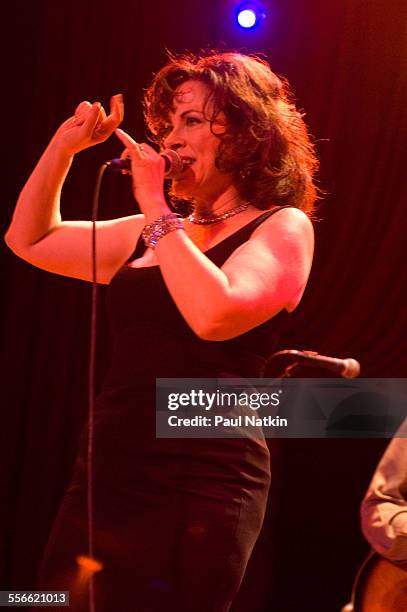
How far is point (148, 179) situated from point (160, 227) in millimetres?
82

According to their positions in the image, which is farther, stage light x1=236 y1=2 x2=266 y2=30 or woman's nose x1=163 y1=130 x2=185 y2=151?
stage light x1=236 y1=2 x2=266 y2=30

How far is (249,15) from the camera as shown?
253 cm

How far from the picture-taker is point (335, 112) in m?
2.56

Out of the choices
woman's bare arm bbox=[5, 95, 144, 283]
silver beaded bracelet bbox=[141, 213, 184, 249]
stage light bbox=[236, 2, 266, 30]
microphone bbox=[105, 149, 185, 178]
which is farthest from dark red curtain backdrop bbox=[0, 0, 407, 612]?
silver beaded bracelet bbox=[141, 213, 184, 249]

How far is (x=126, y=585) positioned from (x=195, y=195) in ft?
2.09

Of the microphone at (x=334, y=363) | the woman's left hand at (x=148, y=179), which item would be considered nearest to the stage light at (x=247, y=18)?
the woman's left hand at (x=148, y=179)

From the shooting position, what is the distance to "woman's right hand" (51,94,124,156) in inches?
57.9

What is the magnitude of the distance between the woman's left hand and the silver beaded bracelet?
1 centimetres

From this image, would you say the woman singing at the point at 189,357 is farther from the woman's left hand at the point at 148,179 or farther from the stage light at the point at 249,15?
the stage light at the point at 249,15

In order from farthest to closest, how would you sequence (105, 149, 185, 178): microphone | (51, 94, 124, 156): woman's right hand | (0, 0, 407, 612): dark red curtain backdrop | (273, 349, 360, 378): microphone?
(0, 0, 407, 612): dark red curtain backdrop
(51, 94, 124, 156): woman's right hand
(105, 149, 185, 178): microphone
(273, 349, 360, 378): microphone

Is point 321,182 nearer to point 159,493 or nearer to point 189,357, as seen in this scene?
point 189,357

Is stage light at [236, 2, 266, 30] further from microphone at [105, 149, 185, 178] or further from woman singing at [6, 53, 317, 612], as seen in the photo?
microphone at [105, 149, 185, 178]

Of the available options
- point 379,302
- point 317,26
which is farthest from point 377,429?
point 317,26

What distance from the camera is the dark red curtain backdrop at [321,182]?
249cm
